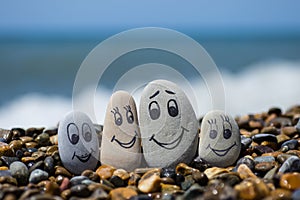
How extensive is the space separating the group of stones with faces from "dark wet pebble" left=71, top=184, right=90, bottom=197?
1.70 ft

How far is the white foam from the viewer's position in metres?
9.72

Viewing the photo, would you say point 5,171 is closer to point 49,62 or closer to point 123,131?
point 123,131

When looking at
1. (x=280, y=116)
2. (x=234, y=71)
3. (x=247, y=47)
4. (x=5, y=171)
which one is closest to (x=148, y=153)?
(x=5, y=171)

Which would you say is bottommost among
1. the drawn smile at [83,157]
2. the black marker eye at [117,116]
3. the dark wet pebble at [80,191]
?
the dark wet pebble at [80,191]

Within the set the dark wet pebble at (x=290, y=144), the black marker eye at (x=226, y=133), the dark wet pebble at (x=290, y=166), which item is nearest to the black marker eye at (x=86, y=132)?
the black marker eye at (x=226, y=133)

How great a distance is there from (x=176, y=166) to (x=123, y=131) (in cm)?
41

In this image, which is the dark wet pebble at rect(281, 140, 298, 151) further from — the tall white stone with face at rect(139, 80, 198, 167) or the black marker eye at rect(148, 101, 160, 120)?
the black marker eye at rect(148, 101, 160, 120)

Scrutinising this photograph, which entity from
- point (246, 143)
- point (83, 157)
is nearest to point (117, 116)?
point (83, 157)

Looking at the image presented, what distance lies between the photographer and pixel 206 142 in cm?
320

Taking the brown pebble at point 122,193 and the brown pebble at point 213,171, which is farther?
the brown pebble at point 213,171

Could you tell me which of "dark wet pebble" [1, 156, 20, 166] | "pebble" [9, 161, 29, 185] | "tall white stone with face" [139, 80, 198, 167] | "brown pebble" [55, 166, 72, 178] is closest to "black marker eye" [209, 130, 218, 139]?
"tall white stone with face" [139, 80, 198, 167]

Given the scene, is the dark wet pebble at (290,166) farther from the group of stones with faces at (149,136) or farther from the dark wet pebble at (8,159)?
the dark wet pebble at (8,159)

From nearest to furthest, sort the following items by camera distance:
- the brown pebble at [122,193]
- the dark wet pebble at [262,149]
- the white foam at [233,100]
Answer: the brown pebble at [122,193]
the dark wet pebble at [262,149]
the white foam at [233,100]

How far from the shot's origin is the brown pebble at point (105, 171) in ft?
9.92
